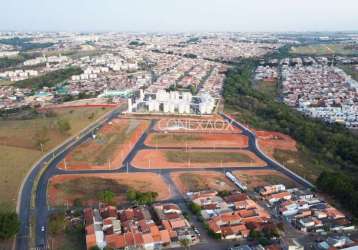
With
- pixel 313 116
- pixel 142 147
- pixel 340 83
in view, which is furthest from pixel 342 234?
pixel 340 83

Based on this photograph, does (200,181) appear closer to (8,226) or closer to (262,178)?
(262,178)

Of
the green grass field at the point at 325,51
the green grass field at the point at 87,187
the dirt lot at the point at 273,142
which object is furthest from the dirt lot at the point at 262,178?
the green grass field at the point at 325,51

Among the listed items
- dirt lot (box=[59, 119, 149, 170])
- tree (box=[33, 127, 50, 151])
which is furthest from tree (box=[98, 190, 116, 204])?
tree (box=[33, 127, 50, 151])

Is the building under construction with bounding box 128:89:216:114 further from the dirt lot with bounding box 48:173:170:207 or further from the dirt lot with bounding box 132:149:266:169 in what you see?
the dirt lot with bounding box 48:173:170:207

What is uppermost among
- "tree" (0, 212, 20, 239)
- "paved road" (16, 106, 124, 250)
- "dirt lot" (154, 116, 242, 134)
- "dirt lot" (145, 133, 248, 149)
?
"tree" (0, 212, 20, 239)

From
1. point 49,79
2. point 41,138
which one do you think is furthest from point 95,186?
point 49,79

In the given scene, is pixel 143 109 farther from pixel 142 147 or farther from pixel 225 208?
pixel 225 208
